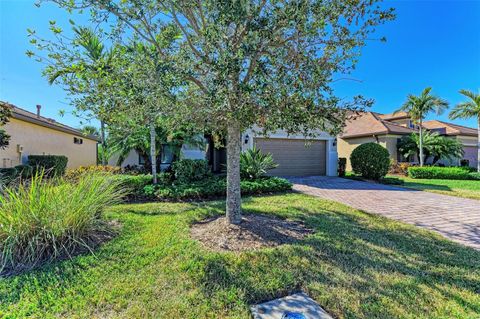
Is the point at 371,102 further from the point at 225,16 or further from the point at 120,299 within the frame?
the point at 120,299

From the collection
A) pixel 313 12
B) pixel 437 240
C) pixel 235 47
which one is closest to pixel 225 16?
pixel 235 47

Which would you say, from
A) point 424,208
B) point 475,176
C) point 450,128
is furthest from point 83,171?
point 450,128

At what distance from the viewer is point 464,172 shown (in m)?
16.5

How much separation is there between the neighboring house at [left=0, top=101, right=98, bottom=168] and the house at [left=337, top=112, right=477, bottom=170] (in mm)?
20230

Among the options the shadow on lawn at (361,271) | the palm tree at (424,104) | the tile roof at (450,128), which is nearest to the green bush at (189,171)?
the shadow on lawn at (361,271)

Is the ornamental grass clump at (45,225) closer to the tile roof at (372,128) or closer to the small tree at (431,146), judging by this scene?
the tile roof at (372,128)

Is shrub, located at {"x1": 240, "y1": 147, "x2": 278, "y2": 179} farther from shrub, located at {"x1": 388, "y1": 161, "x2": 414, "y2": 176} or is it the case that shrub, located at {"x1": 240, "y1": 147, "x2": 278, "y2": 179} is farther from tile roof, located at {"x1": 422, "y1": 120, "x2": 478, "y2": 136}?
tile roof, located at {"x1": 422, "y1": 120, "x2": 478, "y2": 136}

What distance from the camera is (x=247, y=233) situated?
15.5ft

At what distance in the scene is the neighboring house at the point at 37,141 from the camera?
38.2ft

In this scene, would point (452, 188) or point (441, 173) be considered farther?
point (441, 173)

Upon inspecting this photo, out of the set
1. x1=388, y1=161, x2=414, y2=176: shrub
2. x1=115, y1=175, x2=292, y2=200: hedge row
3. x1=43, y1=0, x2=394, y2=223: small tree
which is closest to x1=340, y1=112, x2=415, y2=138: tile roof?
x1=388, y1=161, x2=414, y2=176: shrub

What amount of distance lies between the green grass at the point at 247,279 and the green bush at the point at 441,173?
14.6 meters

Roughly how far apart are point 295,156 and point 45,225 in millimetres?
13199

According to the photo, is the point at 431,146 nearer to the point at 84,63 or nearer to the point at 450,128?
the point at 450,128
